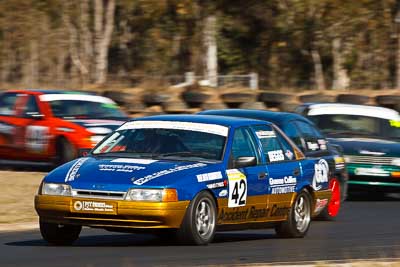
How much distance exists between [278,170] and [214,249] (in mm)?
1500

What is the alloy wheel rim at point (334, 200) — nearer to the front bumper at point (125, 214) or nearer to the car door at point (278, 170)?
the car door at point (278, 170)

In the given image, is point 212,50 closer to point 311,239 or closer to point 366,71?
point 366,71

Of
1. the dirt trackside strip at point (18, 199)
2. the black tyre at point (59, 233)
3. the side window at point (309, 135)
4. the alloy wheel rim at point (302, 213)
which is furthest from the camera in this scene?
the side window at point (309, 135)

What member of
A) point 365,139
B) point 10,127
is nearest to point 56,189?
point 365,139

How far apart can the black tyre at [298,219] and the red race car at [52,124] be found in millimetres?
A: 6637

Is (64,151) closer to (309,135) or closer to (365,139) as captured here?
(365,139)

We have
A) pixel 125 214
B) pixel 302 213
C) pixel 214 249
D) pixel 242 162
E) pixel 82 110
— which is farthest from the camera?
pixel 82 110

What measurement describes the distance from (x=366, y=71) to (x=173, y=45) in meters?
7.97

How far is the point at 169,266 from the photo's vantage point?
8594 mm

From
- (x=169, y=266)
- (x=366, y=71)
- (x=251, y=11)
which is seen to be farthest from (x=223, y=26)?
(x=169, y=266)

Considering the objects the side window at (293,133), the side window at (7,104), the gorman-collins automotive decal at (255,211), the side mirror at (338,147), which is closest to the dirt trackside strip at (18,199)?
the side window at (7,104)

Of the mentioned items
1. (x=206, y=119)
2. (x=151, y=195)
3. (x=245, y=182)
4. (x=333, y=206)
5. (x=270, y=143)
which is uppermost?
(x=206, y=119)

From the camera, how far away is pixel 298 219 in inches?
452

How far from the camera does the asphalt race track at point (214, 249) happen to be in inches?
355
